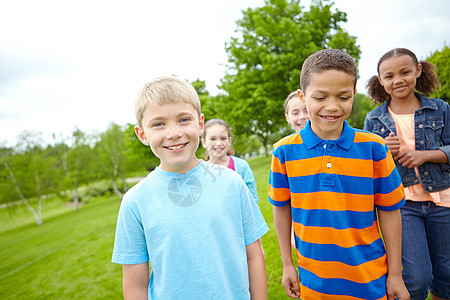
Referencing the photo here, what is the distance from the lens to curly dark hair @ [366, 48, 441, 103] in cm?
215

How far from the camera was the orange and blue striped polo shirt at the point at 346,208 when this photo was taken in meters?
1.59

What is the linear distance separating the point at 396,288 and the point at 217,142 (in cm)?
264

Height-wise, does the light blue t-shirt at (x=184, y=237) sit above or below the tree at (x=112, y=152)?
below

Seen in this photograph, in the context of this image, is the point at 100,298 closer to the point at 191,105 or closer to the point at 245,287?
the point at 245,287

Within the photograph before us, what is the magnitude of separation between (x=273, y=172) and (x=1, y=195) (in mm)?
A: 32361

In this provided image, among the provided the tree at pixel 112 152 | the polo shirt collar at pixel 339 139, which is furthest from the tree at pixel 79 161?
the polo shirt collar at pixel 339 139

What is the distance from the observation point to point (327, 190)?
1631 millimetres

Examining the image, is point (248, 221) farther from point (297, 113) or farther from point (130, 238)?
point (297, 113)

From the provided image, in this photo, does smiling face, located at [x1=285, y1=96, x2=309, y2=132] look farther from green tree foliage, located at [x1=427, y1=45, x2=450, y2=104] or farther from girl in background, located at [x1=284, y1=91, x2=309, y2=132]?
green tree foliage, located at [x1=427, y1=45, x2=450, y2=104]

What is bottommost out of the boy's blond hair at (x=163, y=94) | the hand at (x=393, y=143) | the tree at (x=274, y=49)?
the hand at (x=393, y=143)

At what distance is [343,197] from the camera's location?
1.61 metres

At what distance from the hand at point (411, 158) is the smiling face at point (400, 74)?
533mm

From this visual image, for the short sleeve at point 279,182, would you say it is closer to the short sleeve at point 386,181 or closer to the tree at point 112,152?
the short sleeve at point 386,181

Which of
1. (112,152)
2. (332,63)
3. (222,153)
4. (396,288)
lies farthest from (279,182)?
(112,152)
